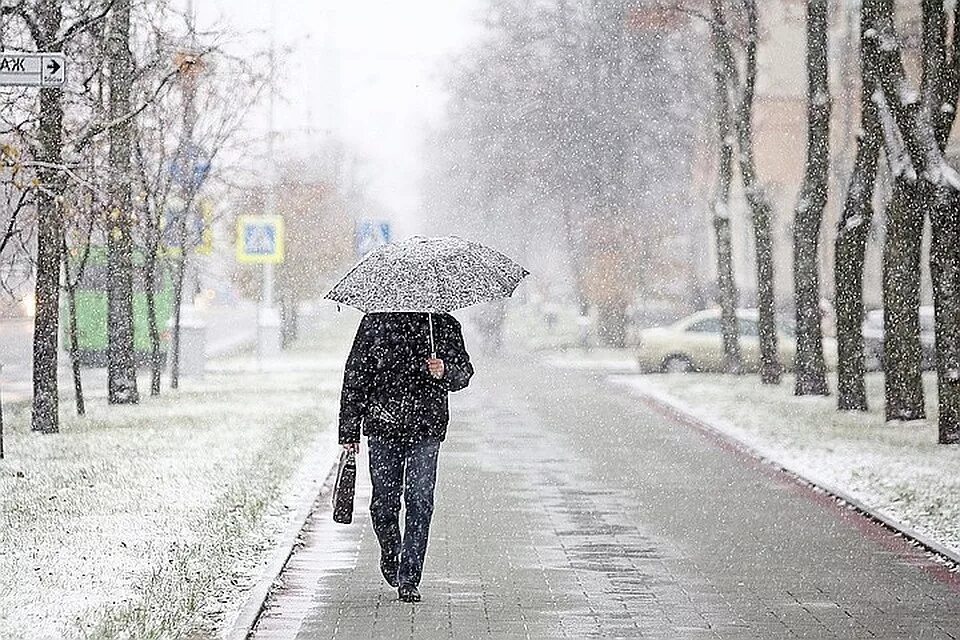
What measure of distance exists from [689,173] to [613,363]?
739cm

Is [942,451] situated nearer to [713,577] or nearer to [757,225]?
[713,577]

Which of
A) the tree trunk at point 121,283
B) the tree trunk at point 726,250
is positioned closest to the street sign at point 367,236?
the tree trunk at point 726,250

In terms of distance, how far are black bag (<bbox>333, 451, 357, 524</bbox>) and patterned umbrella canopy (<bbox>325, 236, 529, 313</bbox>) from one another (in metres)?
0.86

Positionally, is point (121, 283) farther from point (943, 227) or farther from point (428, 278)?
point (428, 278)

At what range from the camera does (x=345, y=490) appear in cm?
959

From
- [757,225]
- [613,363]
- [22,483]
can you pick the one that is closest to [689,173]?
[613,363]

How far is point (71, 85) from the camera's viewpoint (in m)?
21.6

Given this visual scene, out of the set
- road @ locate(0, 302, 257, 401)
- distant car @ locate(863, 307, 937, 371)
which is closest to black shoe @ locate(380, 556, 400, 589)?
road @ locate(0, 302, 257, 401)

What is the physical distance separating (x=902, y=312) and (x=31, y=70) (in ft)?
40.8

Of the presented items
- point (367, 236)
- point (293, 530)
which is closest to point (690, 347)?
point (367, 236)

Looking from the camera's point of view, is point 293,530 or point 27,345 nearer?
point 293,530

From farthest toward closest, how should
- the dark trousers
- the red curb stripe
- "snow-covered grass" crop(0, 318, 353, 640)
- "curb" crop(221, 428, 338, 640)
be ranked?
the red curb stripe, the dark trousers, "snow-covered grass" crop(0, 318, 353, 640), "curb" crop(221, 428, 338, 640)

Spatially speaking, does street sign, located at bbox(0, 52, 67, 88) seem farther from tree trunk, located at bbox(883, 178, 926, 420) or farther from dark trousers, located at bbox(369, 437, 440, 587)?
tree trunk, located at bbox(883, 178, 926, 420)

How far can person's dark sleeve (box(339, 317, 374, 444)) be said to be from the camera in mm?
9352
